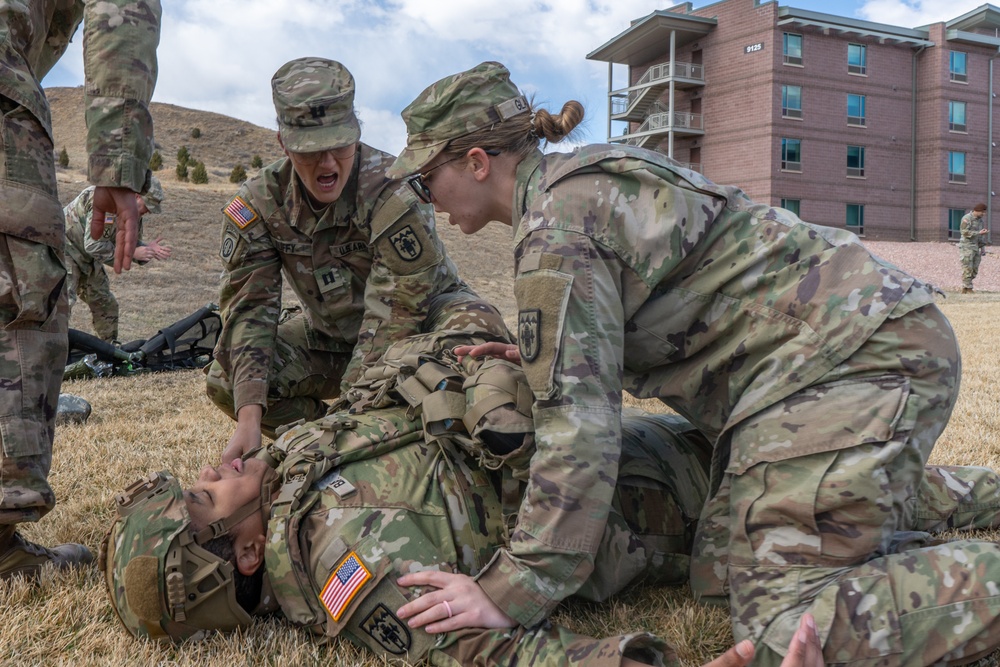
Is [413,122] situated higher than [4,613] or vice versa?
[413,122]

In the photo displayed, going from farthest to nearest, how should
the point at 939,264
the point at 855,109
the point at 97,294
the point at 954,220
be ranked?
the point at 954,220 → the point at 855,109 → the point at 939,264 → the point at 97,294

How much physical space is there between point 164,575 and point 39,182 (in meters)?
1.44

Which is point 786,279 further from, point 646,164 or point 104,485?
point 104,485

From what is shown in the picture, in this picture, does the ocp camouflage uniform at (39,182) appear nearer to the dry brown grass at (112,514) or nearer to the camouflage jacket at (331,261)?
the dry brown grass at (112,514)

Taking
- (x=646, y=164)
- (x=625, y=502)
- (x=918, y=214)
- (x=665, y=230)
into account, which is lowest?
(x=625, y=502)

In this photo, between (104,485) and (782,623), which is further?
(104,485)

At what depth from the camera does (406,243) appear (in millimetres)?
4246

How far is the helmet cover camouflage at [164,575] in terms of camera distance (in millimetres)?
2469

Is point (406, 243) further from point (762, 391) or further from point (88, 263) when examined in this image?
point (88, 263)

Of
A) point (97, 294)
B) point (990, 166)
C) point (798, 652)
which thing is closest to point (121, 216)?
point (798, 652)

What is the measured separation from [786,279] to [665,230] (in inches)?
15.6

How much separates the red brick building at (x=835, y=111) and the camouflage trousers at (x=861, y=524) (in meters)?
31.6

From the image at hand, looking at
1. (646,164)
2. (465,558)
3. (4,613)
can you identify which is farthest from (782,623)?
(4,613)

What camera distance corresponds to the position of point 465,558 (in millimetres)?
2600
